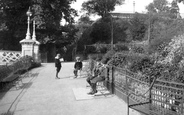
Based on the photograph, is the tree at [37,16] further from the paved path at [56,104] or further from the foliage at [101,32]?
the paved path at [56,104]

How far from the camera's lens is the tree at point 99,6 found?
42438 mm

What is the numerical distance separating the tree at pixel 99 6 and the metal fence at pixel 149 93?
120 feet

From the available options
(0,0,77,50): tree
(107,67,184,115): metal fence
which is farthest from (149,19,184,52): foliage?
(0,0,77,50): tree

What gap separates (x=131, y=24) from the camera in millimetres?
39688

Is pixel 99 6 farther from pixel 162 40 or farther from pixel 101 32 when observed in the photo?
pixel 162 40

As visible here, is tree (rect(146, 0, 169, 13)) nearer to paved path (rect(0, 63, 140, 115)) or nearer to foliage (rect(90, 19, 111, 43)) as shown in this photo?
foliage (rect(90, 19, 111, 43))

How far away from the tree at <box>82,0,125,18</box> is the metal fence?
36.5m

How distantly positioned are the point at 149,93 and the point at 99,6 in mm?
39664

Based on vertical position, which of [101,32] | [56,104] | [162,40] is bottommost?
[56,104]

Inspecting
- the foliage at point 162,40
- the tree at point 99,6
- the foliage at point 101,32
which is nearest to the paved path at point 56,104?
the foliage at point 162,40

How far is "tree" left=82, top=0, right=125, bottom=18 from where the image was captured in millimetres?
42438

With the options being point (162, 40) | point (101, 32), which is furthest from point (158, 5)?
point (162, 40)

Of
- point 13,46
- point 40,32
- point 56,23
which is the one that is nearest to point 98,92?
point 56,23

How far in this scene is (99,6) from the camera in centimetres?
4256
